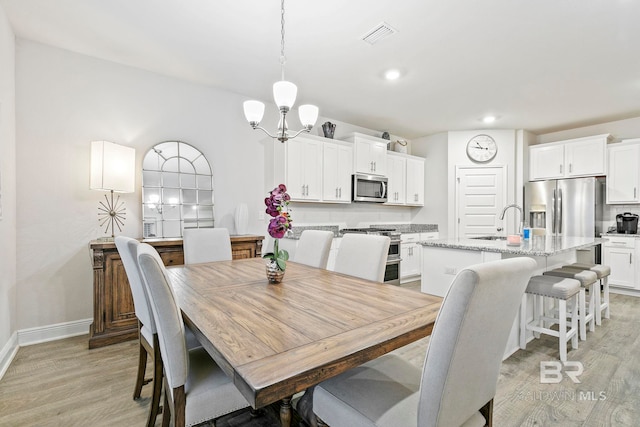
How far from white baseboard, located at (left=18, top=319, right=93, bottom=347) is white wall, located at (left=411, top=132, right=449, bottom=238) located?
5292 millimetres

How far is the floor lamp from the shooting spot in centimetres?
276

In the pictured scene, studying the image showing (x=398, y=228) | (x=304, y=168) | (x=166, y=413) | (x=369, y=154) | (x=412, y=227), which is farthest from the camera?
(x=412, y=227)

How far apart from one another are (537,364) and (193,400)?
98.4 inches

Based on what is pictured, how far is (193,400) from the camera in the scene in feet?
3.84

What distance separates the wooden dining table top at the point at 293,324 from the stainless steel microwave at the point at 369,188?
2.92m

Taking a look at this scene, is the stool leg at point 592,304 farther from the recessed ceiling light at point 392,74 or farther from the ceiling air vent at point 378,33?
the ceiling air vent at point 378,33

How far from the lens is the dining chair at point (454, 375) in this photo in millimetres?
834

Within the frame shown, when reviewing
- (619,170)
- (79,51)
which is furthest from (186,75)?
(619,170)

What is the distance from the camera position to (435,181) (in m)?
5.81

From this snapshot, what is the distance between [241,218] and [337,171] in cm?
163

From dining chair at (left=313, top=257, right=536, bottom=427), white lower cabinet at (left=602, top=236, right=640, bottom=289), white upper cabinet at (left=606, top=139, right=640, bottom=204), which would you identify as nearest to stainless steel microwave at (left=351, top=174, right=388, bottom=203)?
white lower cabinet at (left=602, top=236, right=640, bottom=289)

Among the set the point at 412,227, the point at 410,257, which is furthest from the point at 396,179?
the point at 410,257

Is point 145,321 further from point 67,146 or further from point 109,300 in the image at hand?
point 67,146

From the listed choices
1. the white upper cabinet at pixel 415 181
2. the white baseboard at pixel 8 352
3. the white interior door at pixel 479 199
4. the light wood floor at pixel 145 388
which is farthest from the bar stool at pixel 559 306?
the white baseboard at pixel 8 352
